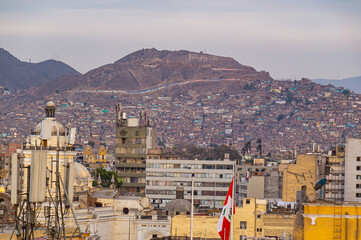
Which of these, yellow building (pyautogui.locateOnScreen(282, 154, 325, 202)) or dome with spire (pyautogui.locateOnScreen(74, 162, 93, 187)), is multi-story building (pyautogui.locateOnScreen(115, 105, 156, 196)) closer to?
yellow building (pyautogui.locateOnScreen(282, 154, 325, 202))

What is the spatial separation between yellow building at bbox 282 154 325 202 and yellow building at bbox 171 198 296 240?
2605 centimetres

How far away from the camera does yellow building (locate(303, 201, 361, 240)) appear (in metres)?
23.0

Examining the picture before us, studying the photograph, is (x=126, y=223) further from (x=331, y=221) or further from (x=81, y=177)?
(x=331, y=221)

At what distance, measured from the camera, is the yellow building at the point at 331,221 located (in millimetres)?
23016

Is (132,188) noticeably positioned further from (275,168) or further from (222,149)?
(222,149)

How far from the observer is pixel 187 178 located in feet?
364

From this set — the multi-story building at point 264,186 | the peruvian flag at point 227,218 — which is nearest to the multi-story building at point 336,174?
the multi-story building at point 264,186

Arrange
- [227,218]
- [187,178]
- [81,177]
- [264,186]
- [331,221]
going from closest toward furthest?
[331,221] < [227,218] < [81,177] < [264,186] < [187,178]

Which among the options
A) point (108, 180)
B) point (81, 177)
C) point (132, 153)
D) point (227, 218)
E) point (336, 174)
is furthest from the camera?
point (132, 153)

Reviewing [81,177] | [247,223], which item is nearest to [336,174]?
[81,177]

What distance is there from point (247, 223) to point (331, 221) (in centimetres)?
3133

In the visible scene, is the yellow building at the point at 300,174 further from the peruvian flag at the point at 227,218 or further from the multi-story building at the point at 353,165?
the peruvian flag at the point at 227,218

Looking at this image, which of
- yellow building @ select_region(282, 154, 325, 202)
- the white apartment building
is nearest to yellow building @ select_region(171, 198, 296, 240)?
yellow building @ select_region(282, 154, 325, 202)

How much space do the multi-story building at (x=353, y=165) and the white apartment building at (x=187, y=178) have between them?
30.8m
